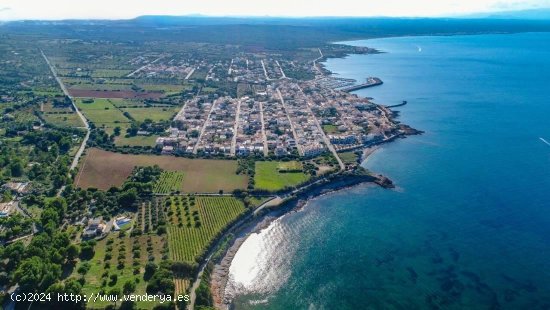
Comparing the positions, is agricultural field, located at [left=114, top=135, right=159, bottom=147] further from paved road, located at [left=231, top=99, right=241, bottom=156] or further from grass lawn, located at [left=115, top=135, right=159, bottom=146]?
paved road, located at [left=231, top=99, right=241, bottom=156]

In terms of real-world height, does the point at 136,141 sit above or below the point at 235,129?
above

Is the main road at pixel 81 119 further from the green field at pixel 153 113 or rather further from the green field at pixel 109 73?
the green field at pixel 109 73

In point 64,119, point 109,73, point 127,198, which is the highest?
point 127,198

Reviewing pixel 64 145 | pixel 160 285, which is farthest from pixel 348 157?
pixel 64 145

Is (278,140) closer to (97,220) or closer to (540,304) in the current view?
(97,220)

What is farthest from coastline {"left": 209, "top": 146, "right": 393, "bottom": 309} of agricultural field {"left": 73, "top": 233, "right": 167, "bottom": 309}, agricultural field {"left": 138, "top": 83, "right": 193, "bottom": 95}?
agricultural field {"left": 138, "top": 83, "right": 193, "bottom": 95}

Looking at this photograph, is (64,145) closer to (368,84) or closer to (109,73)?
(109,73)

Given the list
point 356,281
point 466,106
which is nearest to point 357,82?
point 466,106
